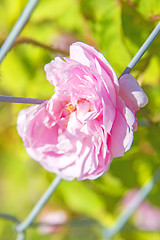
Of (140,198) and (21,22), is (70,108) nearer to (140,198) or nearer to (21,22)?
(21,22)

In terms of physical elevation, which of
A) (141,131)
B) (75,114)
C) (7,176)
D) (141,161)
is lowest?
(7,176)

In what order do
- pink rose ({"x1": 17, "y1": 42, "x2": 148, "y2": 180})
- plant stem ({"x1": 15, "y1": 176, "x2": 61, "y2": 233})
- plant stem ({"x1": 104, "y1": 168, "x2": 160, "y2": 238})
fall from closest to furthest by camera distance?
1. pink rose ({"x1": 17, "y1": 42, "x2": 148, "y2": 180})
2. plant stem ({"x1": 15, "y1": 176, "x2": 61, "y2": 233})
3. plant stem ({"x1": 104, "y1": 168, "x2": 160, "y2": 238})

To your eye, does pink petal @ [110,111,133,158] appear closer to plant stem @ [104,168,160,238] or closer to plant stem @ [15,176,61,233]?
plant stem @ [15,176,61,233]

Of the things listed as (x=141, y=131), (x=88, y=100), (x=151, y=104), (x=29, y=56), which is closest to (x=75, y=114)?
(x=88, y=100)

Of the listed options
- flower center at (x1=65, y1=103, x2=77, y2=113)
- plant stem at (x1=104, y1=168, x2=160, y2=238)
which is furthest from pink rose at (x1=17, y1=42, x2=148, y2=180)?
plant stem at (x1=104, y1=168, x2=160, y2=238)

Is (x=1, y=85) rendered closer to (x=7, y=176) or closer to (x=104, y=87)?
(x=7, y=176)

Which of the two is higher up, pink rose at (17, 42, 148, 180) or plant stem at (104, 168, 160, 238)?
pink rose at (17, 42, 148, 180)

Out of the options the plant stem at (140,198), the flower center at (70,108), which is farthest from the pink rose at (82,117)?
the plant stem at (140,198)
